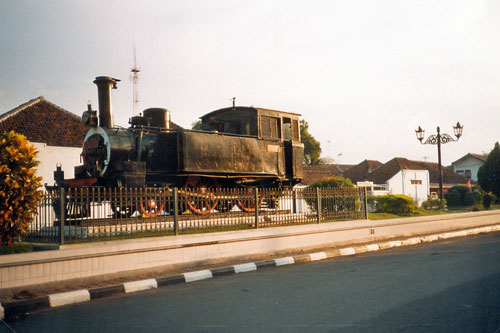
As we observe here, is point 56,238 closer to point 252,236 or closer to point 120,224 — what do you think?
point 120,224

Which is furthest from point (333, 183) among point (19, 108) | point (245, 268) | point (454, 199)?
point (454, 199)

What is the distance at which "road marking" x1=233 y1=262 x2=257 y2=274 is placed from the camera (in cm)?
869

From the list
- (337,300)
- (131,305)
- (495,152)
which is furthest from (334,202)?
(495,152)

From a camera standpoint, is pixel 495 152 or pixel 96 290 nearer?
pixel 96 290

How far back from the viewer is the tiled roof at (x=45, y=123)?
22750mm

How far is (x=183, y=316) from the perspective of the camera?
206 inches

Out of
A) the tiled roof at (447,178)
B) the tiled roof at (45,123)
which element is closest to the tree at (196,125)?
the tiled roof at (45,123)

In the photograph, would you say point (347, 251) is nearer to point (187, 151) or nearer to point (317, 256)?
point (317, 256)

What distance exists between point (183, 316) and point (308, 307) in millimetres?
1583

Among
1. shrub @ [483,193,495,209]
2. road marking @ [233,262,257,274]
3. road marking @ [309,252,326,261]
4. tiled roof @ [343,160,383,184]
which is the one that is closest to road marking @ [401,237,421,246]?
road marking @ [309,252,326,261]

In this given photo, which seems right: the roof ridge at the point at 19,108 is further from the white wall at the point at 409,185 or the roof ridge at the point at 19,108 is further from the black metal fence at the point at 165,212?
the white wall at the point at 409,185

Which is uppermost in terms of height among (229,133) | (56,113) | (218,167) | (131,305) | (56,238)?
(56,113)

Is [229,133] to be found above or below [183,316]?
above

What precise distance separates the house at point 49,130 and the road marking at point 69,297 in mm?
15691
